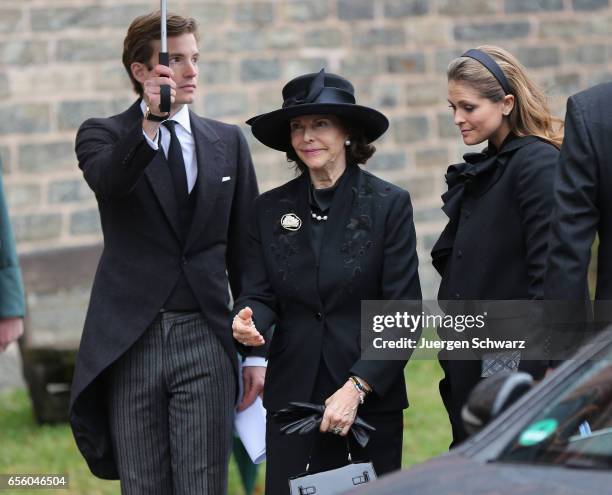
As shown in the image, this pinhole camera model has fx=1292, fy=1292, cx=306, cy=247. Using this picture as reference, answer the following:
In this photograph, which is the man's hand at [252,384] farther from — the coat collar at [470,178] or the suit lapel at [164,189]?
the coat collar at [470,178]

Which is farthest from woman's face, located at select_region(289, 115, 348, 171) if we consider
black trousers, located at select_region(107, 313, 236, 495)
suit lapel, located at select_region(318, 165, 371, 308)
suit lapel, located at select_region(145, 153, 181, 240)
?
black trousers, located at select_region(107, 313, 236, 495)

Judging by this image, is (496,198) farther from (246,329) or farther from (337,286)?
(246,329)

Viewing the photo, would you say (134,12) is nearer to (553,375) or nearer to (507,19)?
(507,19)

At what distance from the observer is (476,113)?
4449 millimetres

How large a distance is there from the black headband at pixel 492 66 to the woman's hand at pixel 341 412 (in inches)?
45.9

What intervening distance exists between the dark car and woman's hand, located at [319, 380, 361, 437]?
0.98 m

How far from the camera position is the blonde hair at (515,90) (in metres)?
4.45

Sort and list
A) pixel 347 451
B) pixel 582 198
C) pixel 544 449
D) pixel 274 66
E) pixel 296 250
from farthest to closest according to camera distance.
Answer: pixel 274 66
pixel 296 250
pixel 347 451
pixel 582 198
pixel 544 449

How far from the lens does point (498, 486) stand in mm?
3000

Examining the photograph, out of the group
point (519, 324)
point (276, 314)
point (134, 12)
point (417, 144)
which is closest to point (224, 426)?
point (276, 314)

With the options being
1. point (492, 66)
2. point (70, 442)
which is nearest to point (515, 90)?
point (492, 66)

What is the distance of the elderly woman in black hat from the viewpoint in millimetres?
4465

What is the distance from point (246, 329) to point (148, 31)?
3.99ft

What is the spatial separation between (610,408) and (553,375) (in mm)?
189
